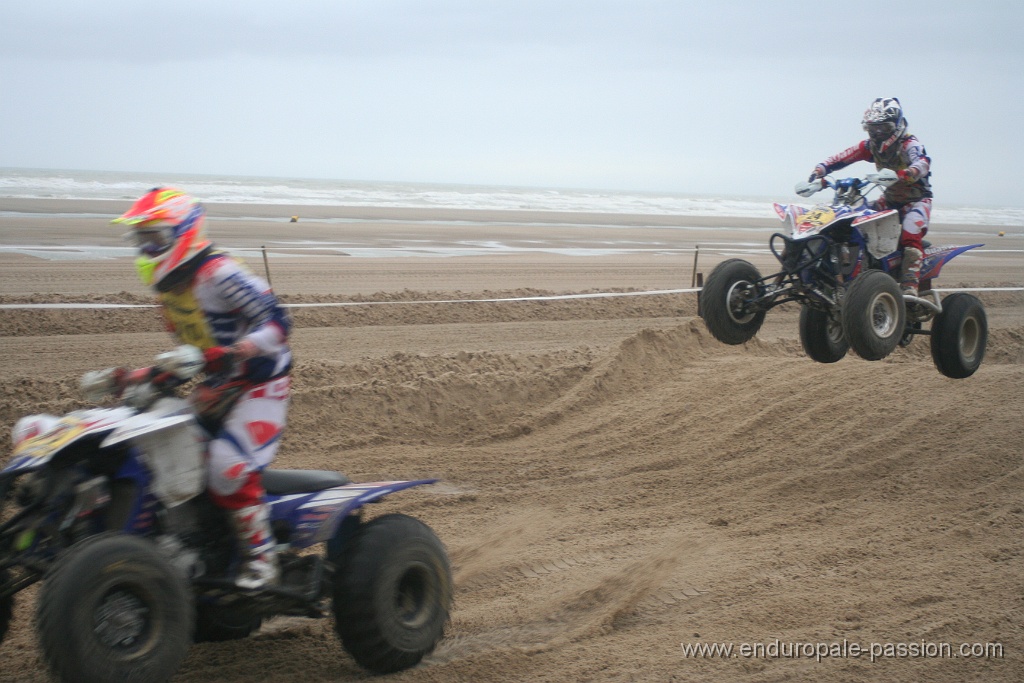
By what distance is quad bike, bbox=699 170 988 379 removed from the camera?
745 cm

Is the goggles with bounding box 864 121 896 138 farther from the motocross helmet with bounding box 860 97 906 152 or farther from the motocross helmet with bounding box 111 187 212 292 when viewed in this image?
the motocross helmet with bounding box 111 187 212 292

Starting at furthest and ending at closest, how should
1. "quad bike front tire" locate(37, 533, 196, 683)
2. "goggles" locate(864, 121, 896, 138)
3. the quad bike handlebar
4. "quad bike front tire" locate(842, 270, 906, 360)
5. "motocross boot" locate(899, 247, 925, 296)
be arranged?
"motocross boot" locate(899, 247, 925, 296)
"goggles" locate(864, 121, 896, 138)
"quad bike front tire" locate(842, 270, 906, 360)
the quad bike handlebar
"quad bike front tire" locate(37, 533, 196, 683)

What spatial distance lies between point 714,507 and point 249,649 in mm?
3871

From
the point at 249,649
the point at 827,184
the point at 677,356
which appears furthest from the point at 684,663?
the point at 677,356

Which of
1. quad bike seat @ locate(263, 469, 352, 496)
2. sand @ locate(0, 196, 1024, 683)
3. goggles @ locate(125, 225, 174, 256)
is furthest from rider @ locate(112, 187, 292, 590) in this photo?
sand @ locate(0, 196, 1024, 683)

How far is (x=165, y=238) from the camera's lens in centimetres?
367

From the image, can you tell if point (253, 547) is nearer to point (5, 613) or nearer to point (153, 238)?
point (5, 613)

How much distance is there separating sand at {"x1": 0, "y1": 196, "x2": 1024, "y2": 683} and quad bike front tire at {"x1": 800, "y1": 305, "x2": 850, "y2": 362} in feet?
2.10

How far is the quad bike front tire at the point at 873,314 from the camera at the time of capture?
287 inches

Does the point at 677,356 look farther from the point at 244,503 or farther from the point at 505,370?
the point at 244,503

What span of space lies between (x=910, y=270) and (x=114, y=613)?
7.47 metres

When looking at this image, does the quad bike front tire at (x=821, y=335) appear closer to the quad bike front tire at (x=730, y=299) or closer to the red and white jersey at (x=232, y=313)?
the quad bike front tire at (x=730, y=299)

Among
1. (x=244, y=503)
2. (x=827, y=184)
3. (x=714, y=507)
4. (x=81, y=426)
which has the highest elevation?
(x=827, y=184)

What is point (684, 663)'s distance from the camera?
4.25m
